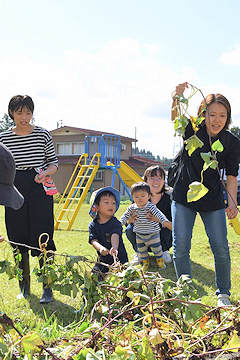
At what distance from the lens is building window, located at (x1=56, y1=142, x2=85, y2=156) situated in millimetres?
32406

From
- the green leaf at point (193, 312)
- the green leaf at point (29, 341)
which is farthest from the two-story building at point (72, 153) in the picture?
the green leaf at point (29, 341)

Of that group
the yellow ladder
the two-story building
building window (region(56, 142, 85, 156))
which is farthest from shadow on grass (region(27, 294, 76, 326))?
building window (region(56, 142, 85, 156))

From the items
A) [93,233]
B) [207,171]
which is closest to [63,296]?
[93,233]

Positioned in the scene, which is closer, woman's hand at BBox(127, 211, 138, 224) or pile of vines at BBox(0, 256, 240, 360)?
pile of vines at BBox(0, 256, 240, 360)

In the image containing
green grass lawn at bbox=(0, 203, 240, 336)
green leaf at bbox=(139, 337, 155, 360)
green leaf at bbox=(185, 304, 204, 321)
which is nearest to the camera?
green leaf at bbox=(139, 337, 155, 360)

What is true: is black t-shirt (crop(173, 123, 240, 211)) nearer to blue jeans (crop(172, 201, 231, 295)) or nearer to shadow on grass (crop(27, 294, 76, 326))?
blue jeans (crop(172, 201, 231, 295))

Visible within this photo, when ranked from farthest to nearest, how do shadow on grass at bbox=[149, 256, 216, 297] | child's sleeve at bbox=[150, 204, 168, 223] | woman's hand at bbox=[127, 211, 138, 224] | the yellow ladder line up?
the yellow ladder
child's sleeve at bbox=[150, 204, 168, 223]
woman's hand at bbox=[127, 211, 138, 224]
shadow on grass at bbox=[149, 256, 216, 297]

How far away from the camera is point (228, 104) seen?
3.20 m

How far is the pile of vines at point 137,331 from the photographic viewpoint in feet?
4.62

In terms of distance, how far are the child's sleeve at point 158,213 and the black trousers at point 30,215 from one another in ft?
5.04

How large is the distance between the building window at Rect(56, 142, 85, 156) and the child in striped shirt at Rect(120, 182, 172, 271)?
2732 cm

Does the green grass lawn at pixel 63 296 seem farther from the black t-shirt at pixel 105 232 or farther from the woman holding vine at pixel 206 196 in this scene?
the black t-shirt at pixel 105 232

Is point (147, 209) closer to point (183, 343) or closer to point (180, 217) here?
point (180, 217)

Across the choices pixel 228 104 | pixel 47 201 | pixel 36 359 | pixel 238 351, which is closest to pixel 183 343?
pixel 238 351
